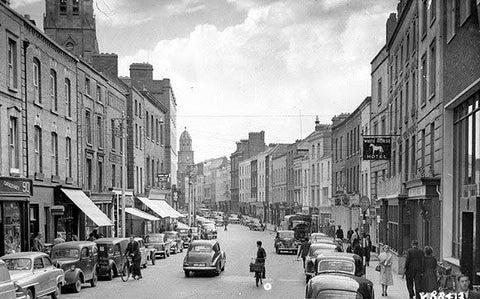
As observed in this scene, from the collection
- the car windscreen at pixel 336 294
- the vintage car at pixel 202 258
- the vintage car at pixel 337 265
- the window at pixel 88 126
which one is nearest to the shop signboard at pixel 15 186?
the vintage car at pixel 202 258

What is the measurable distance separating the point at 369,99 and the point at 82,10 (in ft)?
71.4

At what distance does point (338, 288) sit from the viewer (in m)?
13.1

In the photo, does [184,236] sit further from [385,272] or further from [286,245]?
[385,272]

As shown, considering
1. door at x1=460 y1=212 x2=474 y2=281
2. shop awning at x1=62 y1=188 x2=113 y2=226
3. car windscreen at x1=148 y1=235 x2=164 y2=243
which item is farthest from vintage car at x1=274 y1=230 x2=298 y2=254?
door at x1=460 y1=212 x2=474 y2=281

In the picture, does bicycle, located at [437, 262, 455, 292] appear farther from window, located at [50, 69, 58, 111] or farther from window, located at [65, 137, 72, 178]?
window, located at [65, 137, 72, 178]

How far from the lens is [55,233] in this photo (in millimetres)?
31484

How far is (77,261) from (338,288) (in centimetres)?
1121

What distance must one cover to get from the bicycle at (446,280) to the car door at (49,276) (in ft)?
35.2

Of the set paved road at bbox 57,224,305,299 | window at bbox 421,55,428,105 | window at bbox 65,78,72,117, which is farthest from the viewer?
window at bbox 65,78,72,117

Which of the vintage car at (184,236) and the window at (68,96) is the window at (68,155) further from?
the vintage car at (184,236)

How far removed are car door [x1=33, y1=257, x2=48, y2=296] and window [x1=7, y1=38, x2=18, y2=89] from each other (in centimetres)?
1038

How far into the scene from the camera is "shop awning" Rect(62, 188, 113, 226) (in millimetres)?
32650

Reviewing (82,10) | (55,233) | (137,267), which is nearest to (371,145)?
(137,267)

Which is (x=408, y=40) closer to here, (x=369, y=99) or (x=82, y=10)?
(x=369, y=99)
